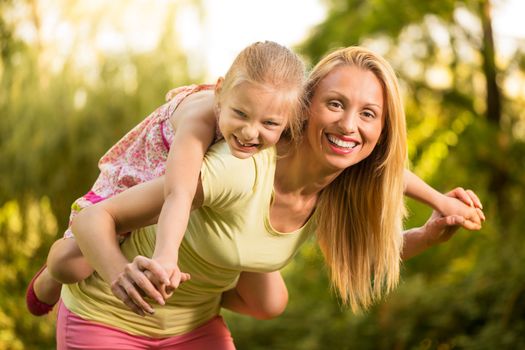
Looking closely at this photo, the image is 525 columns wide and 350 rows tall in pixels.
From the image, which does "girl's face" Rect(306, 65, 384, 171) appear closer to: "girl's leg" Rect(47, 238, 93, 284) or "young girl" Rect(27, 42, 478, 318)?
"young girl" Rect(27, 42, 478, 318)

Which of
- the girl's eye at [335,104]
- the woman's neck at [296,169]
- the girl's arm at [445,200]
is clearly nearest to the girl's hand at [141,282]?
the woman's neck at [296,169]

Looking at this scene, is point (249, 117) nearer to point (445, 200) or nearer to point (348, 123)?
point (348, 123)

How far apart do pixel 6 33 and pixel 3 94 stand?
909mm

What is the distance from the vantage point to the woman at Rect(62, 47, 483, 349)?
2086mm

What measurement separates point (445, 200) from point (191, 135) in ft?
2.74

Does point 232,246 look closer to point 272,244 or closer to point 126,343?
point 272,244

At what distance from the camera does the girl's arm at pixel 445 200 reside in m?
2.47

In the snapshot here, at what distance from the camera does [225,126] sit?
2029mm

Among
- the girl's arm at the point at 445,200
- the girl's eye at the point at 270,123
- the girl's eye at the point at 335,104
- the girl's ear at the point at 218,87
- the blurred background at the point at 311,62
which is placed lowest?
the blurred background at the point at 311,62

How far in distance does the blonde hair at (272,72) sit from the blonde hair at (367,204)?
166 millimetres

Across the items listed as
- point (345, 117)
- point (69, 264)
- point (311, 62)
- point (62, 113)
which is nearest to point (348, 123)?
point (345, 117)

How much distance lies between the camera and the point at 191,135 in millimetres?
2076

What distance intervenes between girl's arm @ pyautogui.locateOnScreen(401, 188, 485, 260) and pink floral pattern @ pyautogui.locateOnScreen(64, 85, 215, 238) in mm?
765

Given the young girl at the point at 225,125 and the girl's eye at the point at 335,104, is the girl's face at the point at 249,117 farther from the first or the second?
the girl's eye at the point at 335,104
